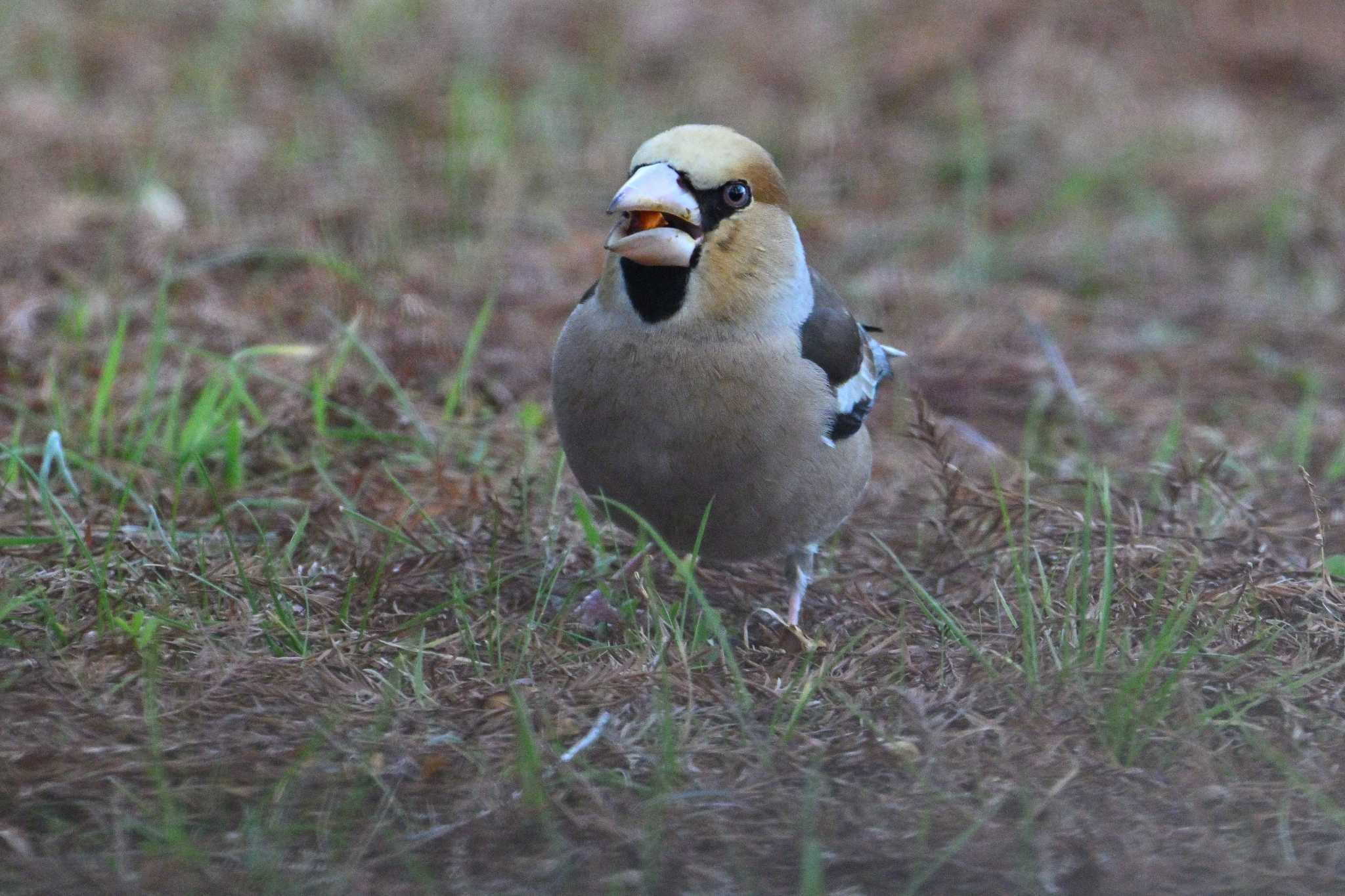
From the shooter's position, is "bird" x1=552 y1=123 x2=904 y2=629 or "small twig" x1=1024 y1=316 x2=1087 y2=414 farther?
"small twig" x1=1024 y1=316 x2=1087 y2=414

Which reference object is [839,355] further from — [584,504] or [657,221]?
A: [584,504]

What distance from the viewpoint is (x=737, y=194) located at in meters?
2.89

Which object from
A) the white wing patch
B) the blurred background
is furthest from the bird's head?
the blurred background

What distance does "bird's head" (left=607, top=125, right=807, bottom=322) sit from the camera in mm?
2783

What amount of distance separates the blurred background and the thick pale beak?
1.38 metres

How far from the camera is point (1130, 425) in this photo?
4.38m

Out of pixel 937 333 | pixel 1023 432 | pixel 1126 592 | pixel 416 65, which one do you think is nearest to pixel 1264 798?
pixel 1126 592

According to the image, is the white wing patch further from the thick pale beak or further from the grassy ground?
the thick pale beak

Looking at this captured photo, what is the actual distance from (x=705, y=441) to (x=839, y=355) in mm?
414

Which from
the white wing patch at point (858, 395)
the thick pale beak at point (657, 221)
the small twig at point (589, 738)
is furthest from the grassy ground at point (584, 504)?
the thick pale beak at point (657, 221)

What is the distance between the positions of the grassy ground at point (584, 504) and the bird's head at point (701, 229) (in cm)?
57

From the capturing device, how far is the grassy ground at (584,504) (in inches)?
87.7

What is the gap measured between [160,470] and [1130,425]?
260 centimetres

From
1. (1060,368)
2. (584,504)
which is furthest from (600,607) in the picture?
(1060,368)
